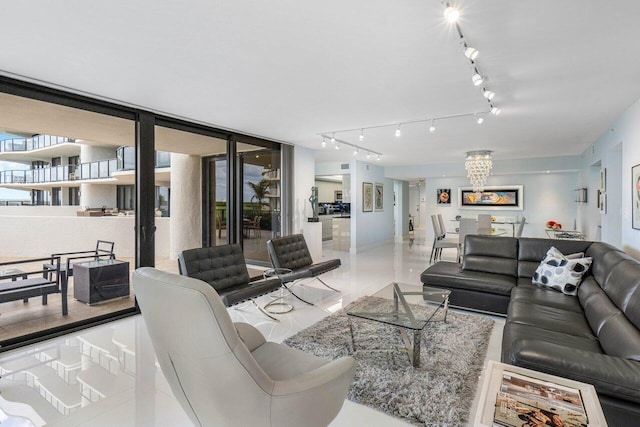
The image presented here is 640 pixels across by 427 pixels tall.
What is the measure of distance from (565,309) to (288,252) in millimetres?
3313

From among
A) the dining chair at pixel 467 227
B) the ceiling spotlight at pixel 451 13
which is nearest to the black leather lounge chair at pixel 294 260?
the ceiling spotlight at pixel 451 13

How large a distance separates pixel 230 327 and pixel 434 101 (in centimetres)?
359

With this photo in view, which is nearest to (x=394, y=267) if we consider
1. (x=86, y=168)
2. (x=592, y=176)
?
(x=592, y=176)

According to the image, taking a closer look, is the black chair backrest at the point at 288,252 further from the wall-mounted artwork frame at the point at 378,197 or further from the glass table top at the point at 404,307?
the wall-mounted artwork frame at the point at 378,197

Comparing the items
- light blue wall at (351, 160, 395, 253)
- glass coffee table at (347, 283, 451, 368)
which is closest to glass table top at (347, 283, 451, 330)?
glass coffee table at (347, 283, 451, 368)

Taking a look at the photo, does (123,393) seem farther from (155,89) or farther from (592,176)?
(592,176)

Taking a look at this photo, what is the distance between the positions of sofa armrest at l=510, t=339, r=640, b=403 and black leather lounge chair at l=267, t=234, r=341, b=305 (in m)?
A: 2.78

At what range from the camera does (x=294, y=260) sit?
496cm

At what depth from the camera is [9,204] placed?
10.9ft

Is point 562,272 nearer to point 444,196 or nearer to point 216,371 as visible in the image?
point 216,371

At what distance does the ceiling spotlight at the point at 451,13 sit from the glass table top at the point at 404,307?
7.08 feet

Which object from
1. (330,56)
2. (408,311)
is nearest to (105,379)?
(408,311)

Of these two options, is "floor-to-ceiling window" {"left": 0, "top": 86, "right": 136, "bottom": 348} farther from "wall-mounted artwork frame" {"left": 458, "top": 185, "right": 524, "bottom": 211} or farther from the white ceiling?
"wall-mounted artwork frame" {"left": 458, "top": 185, "right": 524, "bottom": 211}

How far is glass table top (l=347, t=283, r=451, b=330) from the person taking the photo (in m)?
2.73
